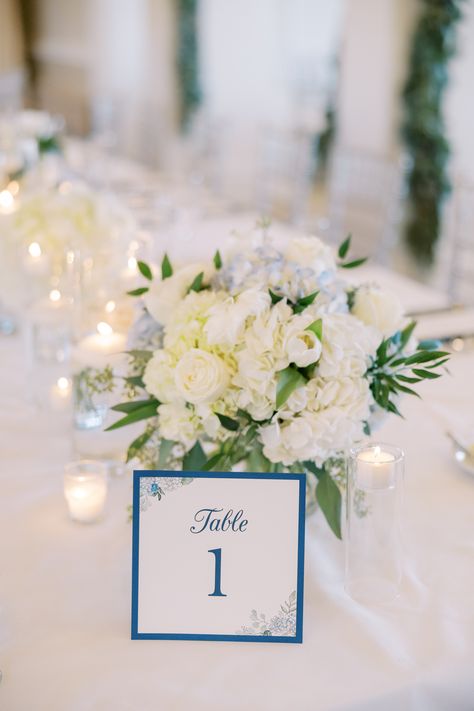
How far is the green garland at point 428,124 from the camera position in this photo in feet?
14.5

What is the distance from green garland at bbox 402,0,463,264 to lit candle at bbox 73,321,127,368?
10.9 ft

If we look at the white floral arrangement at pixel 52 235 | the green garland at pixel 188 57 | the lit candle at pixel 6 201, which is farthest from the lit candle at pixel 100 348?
the green garland at pixel 188 57

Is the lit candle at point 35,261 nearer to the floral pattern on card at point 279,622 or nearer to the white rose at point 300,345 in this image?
the white rose at point 300,345

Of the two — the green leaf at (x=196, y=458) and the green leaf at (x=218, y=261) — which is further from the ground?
the green leaf at (x=218, y=261)

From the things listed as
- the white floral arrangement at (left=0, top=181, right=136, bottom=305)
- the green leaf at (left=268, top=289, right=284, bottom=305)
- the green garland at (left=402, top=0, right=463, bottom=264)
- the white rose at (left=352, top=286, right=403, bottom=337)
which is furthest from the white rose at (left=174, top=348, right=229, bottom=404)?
the green garland at (left=402, top=0, right=463, bottom=264)

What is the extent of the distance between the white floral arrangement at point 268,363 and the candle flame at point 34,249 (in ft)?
2.43

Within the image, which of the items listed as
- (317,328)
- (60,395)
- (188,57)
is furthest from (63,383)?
(188,57)

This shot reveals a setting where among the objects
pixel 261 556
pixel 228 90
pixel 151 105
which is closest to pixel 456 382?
pixel 261 556

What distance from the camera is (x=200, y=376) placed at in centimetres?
109

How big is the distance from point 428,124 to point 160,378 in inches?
148

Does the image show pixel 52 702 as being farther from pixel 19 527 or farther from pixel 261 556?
pixel 19 527

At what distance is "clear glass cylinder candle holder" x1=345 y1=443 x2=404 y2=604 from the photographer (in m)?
1.09


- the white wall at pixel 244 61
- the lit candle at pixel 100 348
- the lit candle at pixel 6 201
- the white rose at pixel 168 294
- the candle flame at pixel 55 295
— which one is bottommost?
the lit candle at pixel 100 348

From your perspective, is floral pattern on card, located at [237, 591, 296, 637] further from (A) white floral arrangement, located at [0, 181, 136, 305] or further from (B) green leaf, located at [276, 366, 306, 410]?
(A) white floral arrangement, located at [0, 181, 136, 305]
